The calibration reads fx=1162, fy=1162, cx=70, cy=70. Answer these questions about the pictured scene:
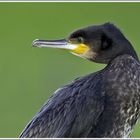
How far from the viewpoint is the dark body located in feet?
22.9

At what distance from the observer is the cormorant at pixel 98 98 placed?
22.9 feet

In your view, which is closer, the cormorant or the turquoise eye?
the cormorant

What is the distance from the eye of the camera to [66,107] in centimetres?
704

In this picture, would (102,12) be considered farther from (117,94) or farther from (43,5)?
(117,94)

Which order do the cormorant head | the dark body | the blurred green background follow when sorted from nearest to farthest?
the dark body → the cormorant head → the blurred green background

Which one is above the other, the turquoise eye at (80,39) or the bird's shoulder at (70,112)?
the turquoise eye at (80,39)

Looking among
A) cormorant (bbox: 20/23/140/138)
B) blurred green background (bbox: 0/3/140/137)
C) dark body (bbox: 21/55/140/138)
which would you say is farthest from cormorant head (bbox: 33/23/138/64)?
blurred green background (bbox: 0/3/140/137)

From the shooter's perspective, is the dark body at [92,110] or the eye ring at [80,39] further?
the eye ring at [80,39]

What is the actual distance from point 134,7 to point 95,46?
626 cm

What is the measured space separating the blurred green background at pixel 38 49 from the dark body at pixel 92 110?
13.1 feet

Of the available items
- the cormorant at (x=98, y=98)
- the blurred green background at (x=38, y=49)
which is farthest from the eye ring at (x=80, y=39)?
the blurred green background at (x=38, y=49)

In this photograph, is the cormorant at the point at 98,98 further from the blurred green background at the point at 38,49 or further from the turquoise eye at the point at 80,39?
the blurred green background at the point at 38,49

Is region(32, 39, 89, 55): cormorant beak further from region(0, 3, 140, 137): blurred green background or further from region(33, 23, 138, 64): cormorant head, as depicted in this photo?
region(0, 3, 140, 137): blurred green background

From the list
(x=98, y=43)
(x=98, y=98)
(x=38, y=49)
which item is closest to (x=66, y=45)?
(x=98, y=43)
